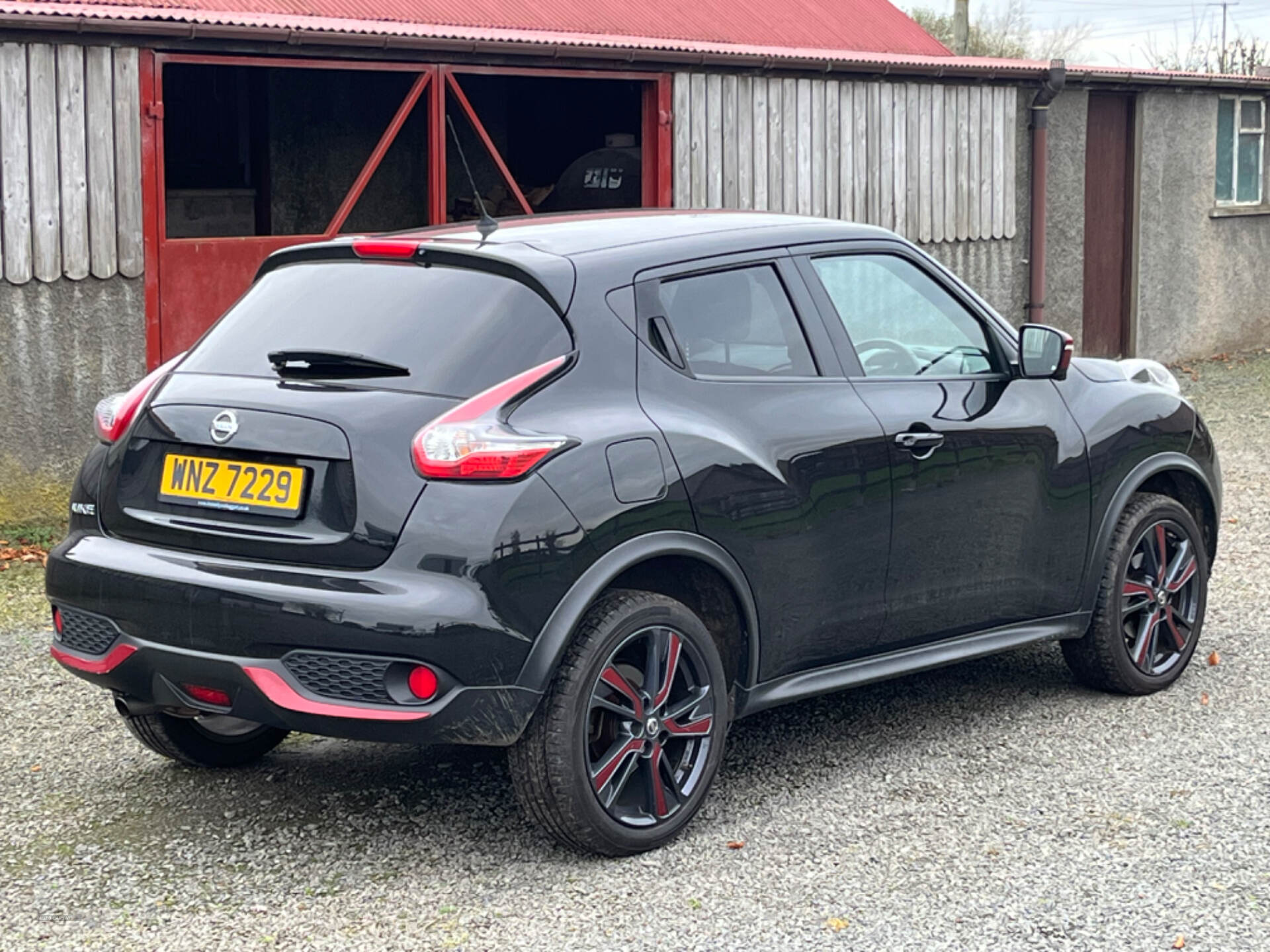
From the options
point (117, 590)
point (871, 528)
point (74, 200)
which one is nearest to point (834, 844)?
point (871, 528)

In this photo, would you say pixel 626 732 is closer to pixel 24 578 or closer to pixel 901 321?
pixel 901 321

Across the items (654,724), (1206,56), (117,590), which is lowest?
(654,724)

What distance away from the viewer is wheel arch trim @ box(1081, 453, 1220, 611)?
5918 mm

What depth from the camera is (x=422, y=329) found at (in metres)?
4.55

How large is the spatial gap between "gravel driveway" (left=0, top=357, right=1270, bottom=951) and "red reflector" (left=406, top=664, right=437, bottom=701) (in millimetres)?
514

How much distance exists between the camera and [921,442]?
5.28 m

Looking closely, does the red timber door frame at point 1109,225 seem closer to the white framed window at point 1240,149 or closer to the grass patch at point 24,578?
the white framed window at point 1240,149

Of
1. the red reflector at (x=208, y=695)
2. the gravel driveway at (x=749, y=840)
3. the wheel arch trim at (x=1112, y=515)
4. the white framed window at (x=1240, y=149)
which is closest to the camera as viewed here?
the gravel driveway at (x=749, y=840)

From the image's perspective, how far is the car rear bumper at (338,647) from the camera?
13.7ft

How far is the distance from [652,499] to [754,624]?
0.56 m

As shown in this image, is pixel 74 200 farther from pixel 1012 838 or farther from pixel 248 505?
pixel 1012 838

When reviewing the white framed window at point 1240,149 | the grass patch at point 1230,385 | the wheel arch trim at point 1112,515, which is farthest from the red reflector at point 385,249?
the white framed window at point 1240,149

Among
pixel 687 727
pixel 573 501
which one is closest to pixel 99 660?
pixel 573 501

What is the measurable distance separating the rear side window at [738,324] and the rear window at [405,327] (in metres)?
0.46
